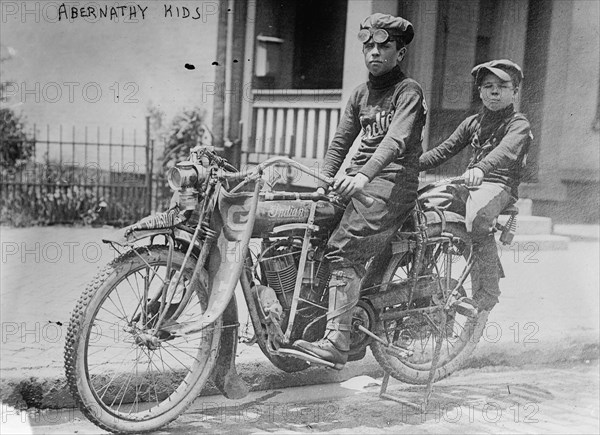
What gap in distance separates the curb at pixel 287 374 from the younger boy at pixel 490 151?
626 mm

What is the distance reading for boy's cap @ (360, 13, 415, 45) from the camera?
3.33 metres

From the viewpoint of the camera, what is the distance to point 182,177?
2.93 metres

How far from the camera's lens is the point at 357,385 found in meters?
3.77

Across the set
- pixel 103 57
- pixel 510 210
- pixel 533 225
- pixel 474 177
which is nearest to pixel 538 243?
pixel 533 225

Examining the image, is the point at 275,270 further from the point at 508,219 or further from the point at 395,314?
the point at 508,219

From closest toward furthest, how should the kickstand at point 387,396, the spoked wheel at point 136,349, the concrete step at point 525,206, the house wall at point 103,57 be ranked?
1. the spoked wheel at point 136,349
2. the house wall at point 103,57
3. the kickstand at point 387,396
4. the concrete step at point 525,206

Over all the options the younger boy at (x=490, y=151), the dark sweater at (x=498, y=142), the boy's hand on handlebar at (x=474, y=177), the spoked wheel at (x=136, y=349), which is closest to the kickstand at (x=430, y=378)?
the younger boy at (x=490, y=151)

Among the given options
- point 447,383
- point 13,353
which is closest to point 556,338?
point 447,383

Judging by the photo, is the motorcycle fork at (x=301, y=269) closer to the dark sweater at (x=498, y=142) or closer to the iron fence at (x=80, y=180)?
the dark sweater at (x=498, y=142)

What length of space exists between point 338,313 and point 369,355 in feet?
2.35

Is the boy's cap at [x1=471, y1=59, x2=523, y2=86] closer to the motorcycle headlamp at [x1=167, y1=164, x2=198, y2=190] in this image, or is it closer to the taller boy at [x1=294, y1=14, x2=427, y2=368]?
the taller boy at [x1=294, y1=14, x2=427, y2=368]

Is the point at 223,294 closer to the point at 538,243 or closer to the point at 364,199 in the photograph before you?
the point at 364,199

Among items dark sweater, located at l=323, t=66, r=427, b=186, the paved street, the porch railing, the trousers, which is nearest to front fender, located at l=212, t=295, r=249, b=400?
the paved street

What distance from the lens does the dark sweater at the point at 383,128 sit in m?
3.21
